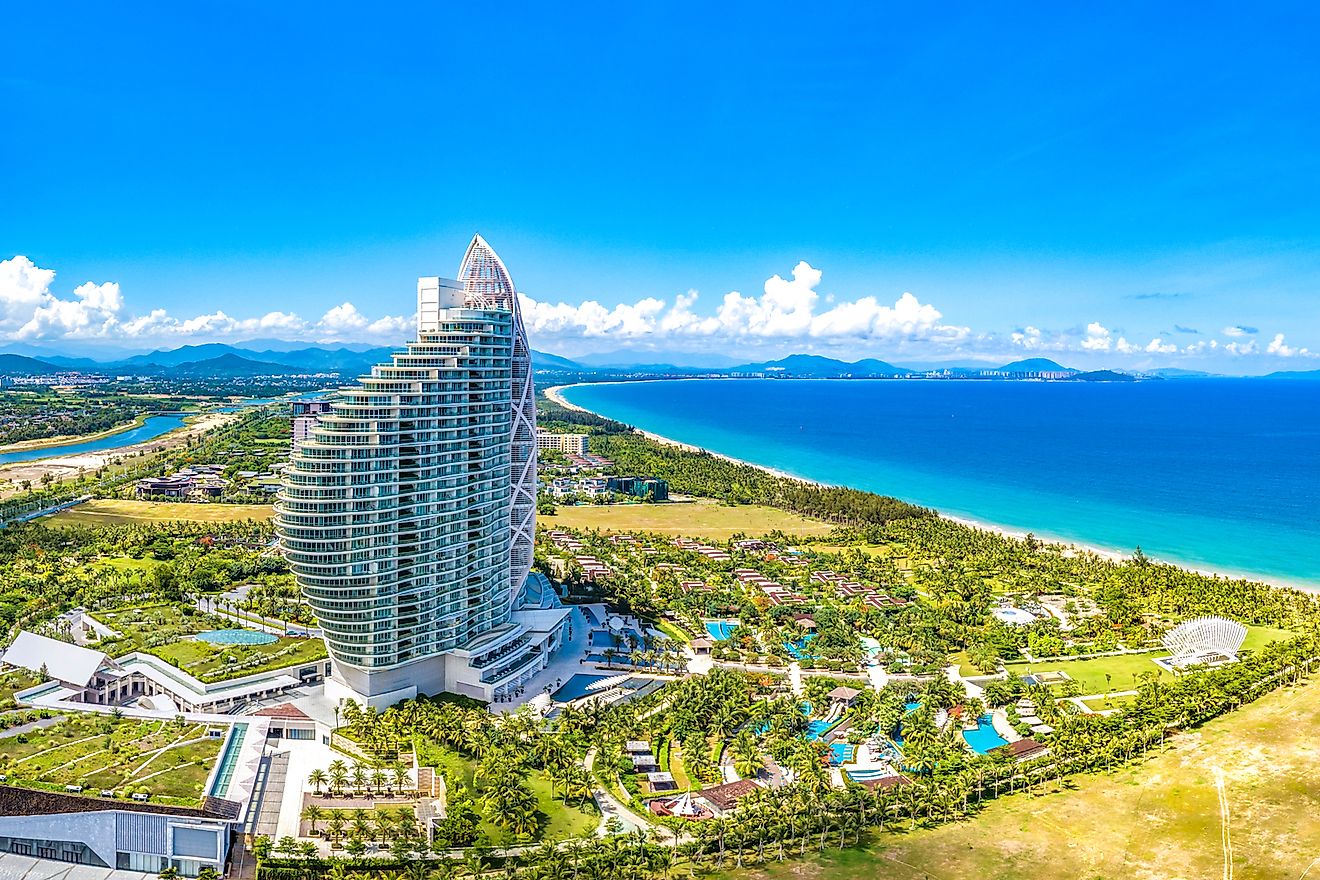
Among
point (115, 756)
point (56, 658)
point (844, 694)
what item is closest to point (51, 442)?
point (56, 658)

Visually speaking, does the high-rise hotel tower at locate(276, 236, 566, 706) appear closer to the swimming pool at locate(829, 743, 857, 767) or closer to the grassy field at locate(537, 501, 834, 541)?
the swimming pool at locate(829, 743, 857, 767)

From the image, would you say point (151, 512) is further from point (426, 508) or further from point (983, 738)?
point (983, 738)

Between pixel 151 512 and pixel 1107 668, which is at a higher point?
pixel 151 512

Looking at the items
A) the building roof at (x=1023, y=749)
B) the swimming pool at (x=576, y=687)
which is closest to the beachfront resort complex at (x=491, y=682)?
the swimming pool at (x=576, y=687)

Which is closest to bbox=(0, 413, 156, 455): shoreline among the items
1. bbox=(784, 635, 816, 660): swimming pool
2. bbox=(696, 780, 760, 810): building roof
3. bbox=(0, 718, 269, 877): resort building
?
bbox=(0, 718, 269, 877): resort building

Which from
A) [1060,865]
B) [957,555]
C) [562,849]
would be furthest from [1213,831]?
[957,555]

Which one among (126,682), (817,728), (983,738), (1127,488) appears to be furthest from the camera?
(1127,488)

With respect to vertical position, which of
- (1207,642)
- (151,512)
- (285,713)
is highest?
(1207,642)
